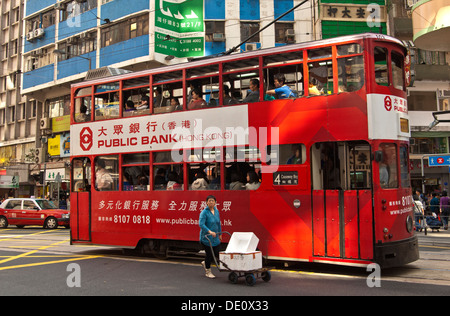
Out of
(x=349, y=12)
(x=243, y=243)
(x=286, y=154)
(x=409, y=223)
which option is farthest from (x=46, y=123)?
(x=409, y=223)

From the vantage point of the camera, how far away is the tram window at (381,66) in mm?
8078

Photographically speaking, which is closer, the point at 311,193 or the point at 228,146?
the point at 311,193

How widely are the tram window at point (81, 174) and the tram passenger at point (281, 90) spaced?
5.33 metres

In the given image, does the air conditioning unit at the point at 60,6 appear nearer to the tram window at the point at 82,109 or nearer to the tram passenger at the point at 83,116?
the tram window at the point at 82,109

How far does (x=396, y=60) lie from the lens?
335 inches

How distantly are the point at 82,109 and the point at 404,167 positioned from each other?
7.88m

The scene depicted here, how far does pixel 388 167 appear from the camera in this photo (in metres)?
8.05

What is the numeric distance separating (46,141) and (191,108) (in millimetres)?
28289

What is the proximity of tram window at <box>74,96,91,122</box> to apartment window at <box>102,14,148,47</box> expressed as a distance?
1511 cm

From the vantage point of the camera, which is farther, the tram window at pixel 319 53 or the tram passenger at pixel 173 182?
the tram passenger at pixel 173 182

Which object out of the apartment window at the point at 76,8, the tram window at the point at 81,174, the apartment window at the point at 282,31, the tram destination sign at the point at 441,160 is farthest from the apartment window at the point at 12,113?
the tram destination sign at the point at 441,160
